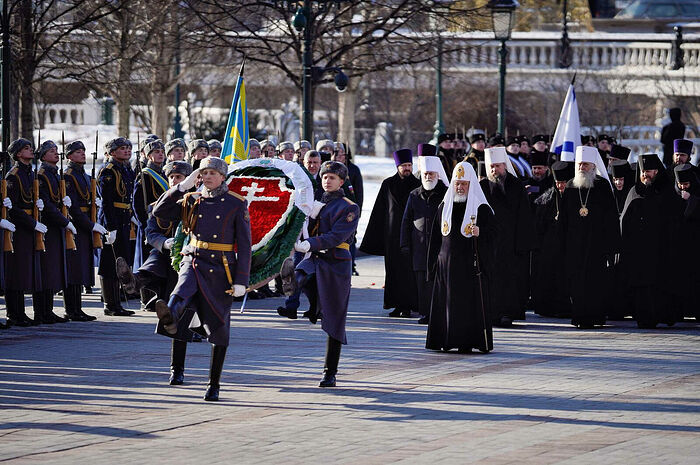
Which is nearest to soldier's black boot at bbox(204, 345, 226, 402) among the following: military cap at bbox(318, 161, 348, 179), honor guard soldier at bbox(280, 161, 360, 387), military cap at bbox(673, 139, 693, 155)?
honor guard soldier at bbox(280, 161, 360, 387)

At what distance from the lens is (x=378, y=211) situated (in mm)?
18812

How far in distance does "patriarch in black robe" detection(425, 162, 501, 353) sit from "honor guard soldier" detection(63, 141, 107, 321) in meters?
4.19

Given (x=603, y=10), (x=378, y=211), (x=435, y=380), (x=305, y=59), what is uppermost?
(x=603, y=10)

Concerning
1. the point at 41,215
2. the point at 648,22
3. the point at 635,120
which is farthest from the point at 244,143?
the point at 648,22

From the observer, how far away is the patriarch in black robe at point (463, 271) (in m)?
14.9

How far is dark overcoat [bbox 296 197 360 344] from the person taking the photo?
1297 centimetres

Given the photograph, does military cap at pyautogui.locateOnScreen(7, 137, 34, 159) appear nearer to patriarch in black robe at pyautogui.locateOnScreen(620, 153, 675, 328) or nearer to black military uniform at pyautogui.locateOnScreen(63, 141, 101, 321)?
black military uniform at pyautogui.locateOnScreen(63, 141, 101, 321)

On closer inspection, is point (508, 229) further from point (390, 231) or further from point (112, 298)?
point (112, 298)

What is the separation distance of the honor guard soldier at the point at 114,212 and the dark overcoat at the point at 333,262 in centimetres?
496

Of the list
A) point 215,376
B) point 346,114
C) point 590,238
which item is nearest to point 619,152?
point 590,238

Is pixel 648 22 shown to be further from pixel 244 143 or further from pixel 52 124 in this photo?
pixel 244 143

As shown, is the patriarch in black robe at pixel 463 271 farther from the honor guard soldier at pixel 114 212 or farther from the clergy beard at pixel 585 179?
the honor guard soldier at pixel 114 212

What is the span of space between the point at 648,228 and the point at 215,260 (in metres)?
6.99

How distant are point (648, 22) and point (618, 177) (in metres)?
35.5
